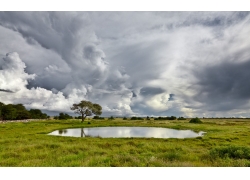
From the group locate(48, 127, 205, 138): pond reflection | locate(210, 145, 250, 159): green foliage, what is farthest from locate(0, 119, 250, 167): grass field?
locate(48, 127, 205, 138): pond reflection

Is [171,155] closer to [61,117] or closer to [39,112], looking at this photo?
[61,117]

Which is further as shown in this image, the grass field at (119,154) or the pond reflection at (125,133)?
the pond reflection at (125,133)

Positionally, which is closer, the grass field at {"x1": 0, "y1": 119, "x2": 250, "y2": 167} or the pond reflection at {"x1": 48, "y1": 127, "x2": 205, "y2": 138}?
the grass field at {"x1": 0, "y1": 119, "x2": 250, "y2": 167}

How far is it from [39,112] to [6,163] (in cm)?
17595

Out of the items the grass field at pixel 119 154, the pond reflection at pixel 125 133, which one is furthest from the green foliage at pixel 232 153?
the pond reflection at pixel 125 133

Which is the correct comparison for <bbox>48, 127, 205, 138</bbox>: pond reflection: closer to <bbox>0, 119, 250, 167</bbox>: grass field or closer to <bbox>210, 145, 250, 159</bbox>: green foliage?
<bbox>0, 119, 250, 167</bbox>: grass field

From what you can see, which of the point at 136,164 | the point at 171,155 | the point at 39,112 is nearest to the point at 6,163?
the point at 136,164

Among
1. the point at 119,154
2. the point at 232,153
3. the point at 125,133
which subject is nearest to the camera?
the point at 232,153

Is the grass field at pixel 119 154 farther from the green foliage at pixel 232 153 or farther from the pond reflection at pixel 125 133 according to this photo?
the pond reflection at pixel 125 133

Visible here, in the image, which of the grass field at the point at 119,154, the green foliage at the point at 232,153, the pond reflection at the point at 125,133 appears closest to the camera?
the grass field at the point at 119,154

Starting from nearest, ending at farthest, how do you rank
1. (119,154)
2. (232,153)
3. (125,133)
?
(232,153) → (119,154) → (125,133)

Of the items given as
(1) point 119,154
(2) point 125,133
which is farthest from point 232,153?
(2) point 125,133

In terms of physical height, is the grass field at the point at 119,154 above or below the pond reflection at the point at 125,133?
above

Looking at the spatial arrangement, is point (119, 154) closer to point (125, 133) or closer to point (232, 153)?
point (232, 153)
